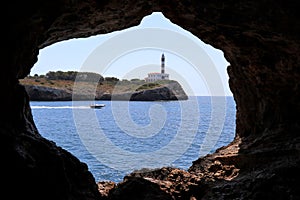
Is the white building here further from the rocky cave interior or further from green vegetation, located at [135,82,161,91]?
the rocky cave interior

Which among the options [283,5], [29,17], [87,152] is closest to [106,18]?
[29,17]

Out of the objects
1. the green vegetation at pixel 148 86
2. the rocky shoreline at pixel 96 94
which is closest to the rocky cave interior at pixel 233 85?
the rocky shoreline at pixel 96 94

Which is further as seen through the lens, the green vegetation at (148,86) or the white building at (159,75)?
the white building at (159,75)

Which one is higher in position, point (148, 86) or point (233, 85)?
point (148, 86)

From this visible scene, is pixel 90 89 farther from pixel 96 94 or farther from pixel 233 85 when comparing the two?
pixel 233 85

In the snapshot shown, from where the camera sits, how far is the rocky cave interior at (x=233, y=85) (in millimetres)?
7988

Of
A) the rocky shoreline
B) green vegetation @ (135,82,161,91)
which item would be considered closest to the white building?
the rocky shoreline

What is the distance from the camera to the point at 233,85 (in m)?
16.5

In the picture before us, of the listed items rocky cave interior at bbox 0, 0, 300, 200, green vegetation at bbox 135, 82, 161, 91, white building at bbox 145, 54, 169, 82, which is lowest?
rocky cave interior at bbox 0, 0, 300, 200

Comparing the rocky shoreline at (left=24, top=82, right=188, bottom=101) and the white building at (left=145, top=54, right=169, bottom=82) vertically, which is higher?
the white building at (left=145, top=54, right=169, bottom=82)

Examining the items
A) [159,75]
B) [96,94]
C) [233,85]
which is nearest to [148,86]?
[96,94]

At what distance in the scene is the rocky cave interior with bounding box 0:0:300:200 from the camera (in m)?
7.99

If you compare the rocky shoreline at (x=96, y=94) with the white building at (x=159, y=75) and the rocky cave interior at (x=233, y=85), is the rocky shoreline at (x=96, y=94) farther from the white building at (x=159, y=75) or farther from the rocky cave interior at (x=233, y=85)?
the rocky cave interior at (x=233, y=85)

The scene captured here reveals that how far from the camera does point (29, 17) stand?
8055mm
